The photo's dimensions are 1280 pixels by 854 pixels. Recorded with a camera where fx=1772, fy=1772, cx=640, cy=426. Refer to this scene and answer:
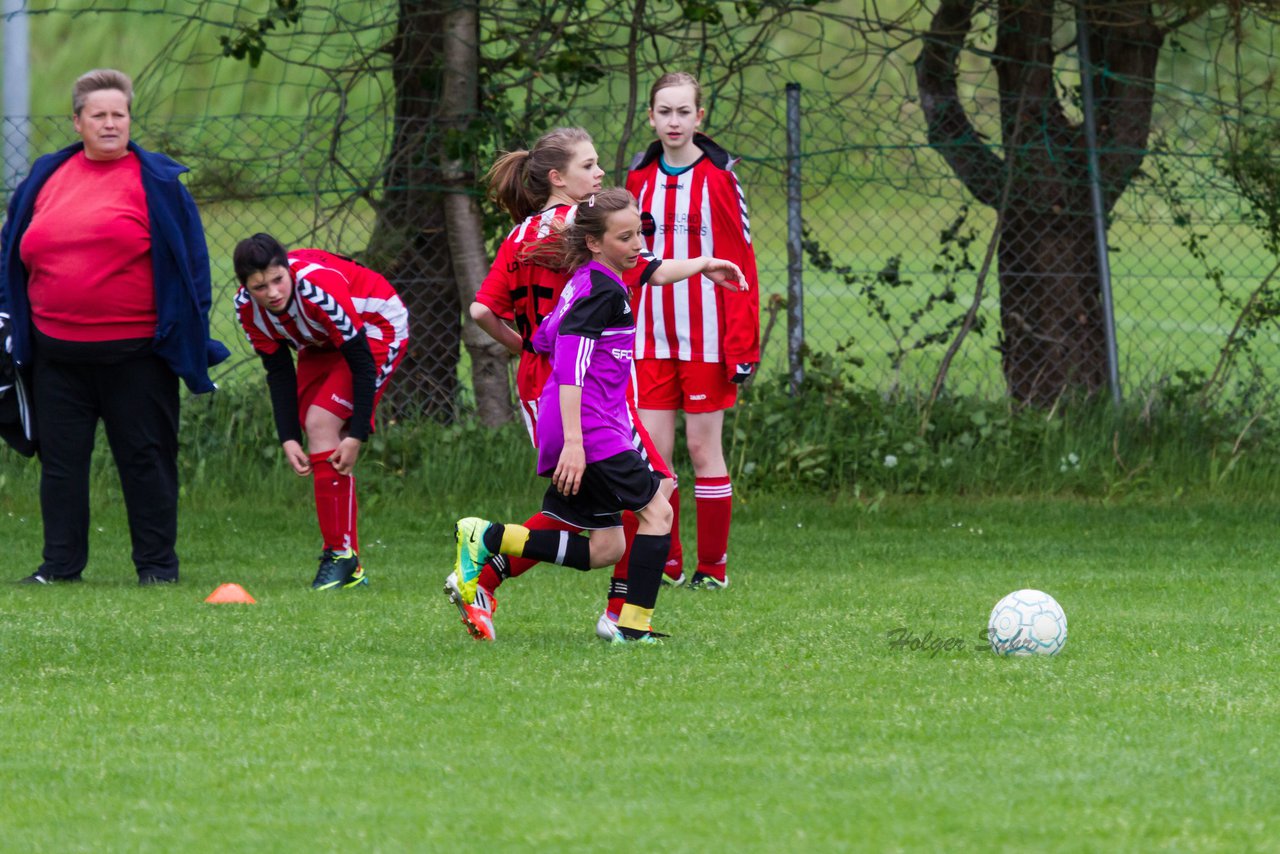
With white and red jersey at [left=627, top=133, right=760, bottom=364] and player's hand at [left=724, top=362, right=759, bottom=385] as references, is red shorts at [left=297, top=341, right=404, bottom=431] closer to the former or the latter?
white and red jersey at [left=627, top=133, right=760, bottom=364]

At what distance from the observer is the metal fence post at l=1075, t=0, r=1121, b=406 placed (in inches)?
383

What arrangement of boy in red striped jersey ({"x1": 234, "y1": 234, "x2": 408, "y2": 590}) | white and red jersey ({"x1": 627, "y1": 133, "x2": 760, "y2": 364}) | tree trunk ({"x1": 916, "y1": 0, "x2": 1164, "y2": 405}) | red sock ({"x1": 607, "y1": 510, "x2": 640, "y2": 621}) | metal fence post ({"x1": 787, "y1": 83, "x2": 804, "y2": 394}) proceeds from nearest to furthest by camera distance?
red sock ({"x1": 607, "y1": 510, "x2": 640, "y2": 621}) → boy in red striped jersey ({"x1": 234, "y1": 234, "x2": 408, "y2": 590}) → white and red jersey ({"x1": 627, "y1": 133, "x2": 760, "y2": 364}) → metal fence post ({"x1": 787, "y1": 83, "x2": 804, "y2": 394}) → tree trunk ({"x1": 916, "y1": 0, "x2": 1164, "y2": 405})

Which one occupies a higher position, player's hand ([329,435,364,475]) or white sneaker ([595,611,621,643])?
player's hand ([329,435,364,475])

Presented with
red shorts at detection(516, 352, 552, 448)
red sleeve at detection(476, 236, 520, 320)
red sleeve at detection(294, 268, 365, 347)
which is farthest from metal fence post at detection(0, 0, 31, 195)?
red shorts at detection(516, 352, 552, 448)

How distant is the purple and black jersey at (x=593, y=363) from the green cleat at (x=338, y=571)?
184 cm

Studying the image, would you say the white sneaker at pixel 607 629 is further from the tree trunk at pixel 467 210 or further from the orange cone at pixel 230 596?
the tree trunk at pixel 467 210

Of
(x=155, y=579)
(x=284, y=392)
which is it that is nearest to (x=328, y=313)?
(x=284, y=392)

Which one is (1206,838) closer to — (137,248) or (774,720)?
(774,720)

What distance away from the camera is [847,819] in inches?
129

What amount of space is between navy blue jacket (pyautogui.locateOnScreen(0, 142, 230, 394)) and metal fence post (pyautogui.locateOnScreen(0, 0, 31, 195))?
9.27ft

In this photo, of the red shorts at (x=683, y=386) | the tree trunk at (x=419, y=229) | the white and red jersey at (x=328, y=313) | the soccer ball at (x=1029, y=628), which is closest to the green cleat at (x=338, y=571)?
the white and red jersey at (x=328, y=313)

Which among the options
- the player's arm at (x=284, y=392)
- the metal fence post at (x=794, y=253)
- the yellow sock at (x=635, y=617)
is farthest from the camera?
the metal fence post at (x=794, y=253)

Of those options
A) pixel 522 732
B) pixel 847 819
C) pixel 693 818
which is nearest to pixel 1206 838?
pixel 847 819

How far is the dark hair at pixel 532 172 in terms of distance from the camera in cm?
589
